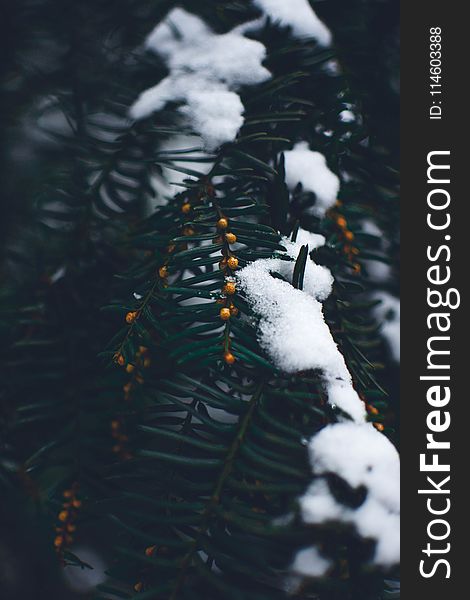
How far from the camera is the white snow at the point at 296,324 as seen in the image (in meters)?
0.37

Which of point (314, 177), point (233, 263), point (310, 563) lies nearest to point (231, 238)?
point (233, 263)

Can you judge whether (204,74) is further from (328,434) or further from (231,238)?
(328,434)

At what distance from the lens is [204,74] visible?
1.78ft

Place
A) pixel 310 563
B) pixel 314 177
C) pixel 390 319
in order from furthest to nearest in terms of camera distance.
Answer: pixel 390 319 → pixel 314 177 → pixel 310 563

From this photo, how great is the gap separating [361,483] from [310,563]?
62mm

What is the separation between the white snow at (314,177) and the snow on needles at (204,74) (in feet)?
0.21

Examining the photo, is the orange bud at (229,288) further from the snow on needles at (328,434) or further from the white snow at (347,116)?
the white snow at (347,116)

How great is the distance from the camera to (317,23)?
20.9 inches

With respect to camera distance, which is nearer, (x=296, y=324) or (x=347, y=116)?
(x=296, y=324)

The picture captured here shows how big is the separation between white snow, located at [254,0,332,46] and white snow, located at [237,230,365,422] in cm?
25

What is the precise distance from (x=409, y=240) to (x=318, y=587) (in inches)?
13.7

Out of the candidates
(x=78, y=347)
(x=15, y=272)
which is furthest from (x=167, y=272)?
(x=15, y=272)

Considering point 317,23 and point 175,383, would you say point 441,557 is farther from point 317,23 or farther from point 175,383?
point 317,23

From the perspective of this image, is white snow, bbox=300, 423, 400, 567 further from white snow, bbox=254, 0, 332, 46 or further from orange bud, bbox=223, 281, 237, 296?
white snow, bbox=254, 0, 332, 46
